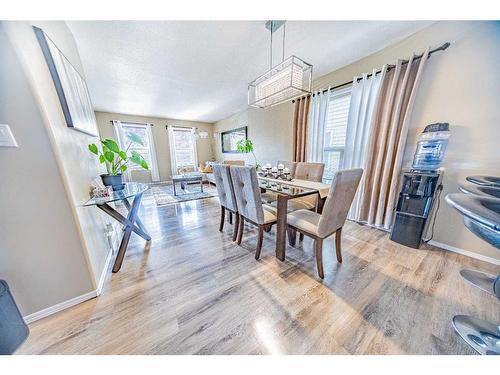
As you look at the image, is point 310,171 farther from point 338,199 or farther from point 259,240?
point 259,240

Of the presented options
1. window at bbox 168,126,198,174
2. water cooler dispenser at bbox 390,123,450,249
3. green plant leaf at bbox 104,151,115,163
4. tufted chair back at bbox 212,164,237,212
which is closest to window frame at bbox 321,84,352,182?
water cooler dispenser at bbox 390,123,450,249

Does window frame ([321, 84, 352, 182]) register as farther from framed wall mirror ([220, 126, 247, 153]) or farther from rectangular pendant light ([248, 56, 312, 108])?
framed wall mirror ([220, 126, 247, 153])

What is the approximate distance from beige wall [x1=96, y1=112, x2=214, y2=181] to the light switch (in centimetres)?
511

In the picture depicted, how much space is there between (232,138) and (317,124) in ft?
10.8

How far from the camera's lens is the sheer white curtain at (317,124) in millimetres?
2643

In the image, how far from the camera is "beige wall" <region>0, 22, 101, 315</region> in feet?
2.89

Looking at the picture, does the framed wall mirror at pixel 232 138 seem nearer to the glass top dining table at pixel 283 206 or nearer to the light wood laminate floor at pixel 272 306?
the glass top dining table at pixel 283 206

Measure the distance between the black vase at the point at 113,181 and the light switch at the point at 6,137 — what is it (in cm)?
73

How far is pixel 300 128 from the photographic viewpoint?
9.92 ft

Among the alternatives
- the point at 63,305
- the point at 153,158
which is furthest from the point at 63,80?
the point at 153,158

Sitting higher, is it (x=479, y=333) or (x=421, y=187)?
(x=421, y=187)
